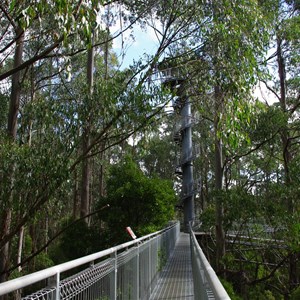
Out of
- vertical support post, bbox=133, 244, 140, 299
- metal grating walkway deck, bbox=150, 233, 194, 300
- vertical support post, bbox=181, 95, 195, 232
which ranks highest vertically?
vertical support post, bbox=181, 95, 195, 232

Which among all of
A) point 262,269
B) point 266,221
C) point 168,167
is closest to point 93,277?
point 266,221

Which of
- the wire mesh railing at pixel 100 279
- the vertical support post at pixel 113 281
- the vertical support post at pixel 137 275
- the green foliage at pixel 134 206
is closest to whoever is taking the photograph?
the wire mesh railing at pixel 100 279

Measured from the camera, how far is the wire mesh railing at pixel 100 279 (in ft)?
6.85

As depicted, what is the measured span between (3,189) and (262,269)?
46.6 feet

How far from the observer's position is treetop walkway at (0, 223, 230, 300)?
210cm

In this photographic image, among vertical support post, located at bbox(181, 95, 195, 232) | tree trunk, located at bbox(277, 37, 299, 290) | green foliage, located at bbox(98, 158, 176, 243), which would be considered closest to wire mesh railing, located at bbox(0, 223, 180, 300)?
green foliage, located at bbox(98, 158, 176, 243)

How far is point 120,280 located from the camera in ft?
14.8

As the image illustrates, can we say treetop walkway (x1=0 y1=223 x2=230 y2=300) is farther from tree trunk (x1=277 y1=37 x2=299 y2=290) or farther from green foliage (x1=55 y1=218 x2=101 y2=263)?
tree trunk (x1=277 y1=37 x2=299 y2=290)

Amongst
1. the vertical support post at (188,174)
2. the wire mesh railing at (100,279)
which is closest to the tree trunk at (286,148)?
the wire mesh railing at (100,279)

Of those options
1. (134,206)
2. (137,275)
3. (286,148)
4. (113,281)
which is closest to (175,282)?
(137,275)

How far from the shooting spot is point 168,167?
43.4 meters

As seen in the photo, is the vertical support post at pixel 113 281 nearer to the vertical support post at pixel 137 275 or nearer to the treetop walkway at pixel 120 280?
the treetop walkway at pixel 120 280

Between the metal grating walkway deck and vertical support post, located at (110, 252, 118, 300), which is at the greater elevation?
vertical support post, located at (110, 252, 118, 300)

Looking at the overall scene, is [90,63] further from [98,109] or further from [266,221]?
[266,221]
